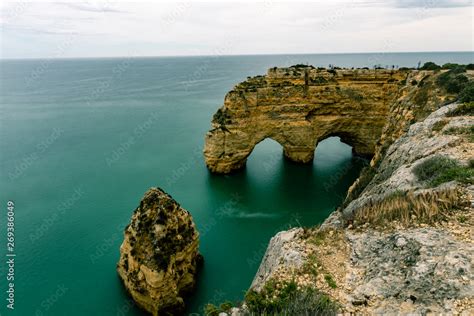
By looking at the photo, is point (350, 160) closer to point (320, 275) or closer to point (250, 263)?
point (250, 263)

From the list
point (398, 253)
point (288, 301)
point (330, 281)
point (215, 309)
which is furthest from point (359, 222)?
point (215, 309)

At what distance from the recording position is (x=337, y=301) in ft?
23.0

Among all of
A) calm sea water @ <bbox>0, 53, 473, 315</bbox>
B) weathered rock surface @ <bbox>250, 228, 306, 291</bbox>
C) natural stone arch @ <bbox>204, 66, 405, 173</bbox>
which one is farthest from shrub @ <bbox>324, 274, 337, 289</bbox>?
natural stone arch @ <bbox>204, 66, 405, 173</bbox>

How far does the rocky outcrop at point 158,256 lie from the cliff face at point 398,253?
7995 mm

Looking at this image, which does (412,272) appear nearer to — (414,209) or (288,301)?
(414,209)

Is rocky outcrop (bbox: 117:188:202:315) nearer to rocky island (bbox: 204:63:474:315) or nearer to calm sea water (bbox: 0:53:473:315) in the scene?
calm sea water (bbox: 0:53:473:315)

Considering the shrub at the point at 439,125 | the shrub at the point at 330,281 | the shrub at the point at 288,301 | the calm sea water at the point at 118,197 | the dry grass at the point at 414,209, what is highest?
the shrub at the point at 439,125

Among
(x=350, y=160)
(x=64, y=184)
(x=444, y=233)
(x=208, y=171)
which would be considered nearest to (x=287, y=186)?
(x=208, y=171)

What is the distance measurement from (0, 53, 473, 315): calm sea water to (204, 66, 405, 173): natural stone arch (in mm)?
3359

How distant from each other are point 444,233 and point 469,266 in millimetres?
1193

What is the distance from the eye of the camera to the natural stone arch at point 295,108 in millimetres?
32312

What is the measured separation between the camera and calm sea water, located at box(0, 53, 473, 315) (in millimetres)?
19000

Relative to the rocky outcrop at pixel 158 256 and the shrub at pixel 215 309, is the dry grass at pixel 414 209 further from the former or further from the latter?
the rocky outcrop at pixel 158 256

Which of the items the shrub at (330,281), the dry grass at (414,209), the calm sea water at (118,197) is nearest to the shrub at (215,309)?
the shrub at (330,281)
